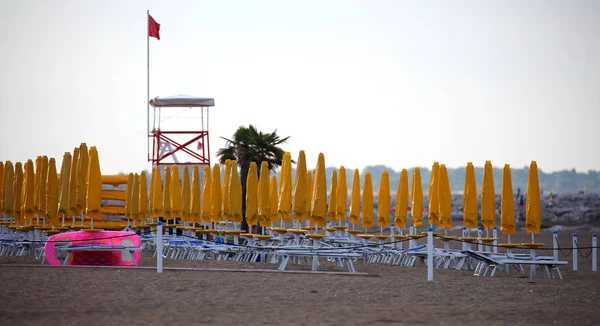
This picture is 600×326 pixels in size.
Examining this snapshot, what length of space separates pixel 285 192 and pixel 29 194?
8718mm

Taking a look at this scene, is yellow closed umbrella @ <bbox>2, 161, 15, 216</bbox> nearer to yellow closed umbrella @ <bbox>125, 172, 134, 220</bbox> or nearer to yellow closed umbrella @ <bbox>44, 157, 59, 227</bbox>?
yellow closed umbrella @ <bbox>44, 157, 59, 227</bbox>

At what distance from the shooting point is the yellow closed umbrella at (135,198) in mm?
26903

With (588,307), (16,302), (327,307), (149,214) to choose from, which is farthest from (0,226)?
(588,307)

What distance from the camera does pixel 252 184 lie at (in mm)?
21906

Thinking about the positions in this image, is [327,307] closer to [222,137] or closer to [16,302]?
[16,302]

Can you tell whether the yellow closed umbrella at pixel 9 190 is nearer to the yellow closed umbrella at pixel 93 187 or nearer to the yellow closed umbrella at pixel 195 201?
the yellow closed umbrella at pixel 93 187

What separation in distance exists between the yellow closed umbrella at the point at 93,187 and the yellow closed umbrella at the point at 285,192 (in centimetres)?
458

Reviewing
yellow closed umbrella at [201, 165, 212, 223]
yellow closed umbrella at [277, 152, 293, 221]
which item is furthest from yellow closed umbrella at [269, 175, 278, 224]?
yellow closed umbrella at [201, 165, 212, 223]

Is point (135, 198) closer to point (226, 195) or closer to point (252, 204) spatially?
point (226, 195)

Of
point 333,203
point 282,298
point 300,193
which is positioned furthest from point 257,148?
point 282,298

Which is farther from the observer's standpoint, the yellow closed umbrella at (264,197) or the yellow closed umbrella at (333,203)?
the yellow closed umbrella at (333,203)

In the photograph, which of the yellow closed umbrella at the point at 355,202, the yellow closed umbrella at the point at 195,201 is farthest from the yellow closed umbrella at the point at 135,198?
the yellow closed umbrella at the point at 355,202

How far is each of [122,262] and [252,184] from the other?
3.99 m

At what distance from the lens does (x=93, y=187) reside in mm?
21516
